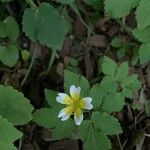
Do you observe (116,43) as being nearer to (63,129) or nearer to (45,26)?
(45,26)

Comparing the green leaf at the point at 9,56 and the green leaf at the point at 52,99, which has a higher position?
the green leaf at the point at 9,56

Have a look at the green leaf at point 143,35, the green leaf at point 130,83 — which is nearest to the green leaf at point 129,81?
the green leaf at point 130,83

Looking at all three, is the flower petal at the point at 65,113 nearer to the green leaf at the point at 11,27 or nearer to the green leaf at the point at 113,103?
the green leaf at the point at 113,103

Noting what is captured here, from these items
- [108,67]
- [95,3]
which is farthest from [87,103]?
[95,3]

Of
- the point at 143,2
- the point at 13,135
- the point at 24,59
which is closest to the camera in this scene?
the point at 13,135

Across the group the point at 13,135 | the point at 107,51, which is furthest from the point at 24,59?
the point at 13,135

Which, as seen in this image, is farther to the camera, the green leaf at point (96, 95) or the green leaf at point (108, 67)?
the green leaf at point (108, 67)

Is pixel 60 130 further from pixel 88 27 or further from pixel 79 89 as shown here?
pixel 88 27
